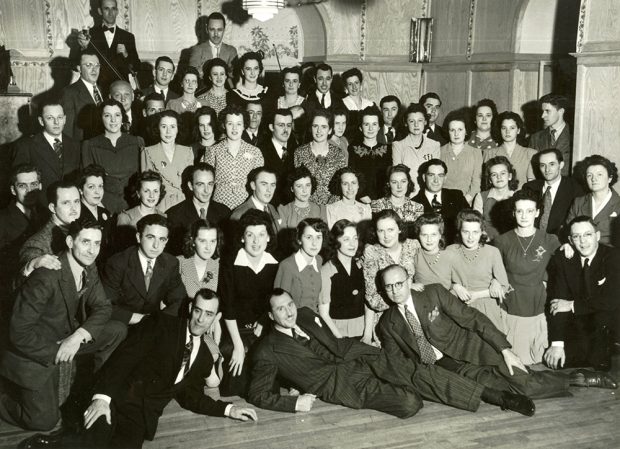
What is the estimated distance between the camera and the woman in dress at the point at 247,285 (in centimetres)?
421

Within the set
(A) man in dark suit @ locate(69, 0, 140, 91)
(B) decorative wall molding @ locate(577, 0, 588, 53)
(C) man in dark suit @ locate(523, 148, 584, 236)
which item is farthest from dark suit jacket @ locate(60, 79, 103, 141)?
(B) decorative wall molding @ locate(577, 0, 588, 53)

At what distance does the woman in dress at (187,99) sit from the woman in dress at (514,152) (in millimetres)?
2420

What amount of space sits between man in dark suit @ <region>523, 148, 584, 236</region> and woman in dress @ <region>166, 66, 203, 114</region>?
276 cm

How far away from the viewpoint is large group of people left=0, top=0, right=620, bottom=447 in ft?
12.0

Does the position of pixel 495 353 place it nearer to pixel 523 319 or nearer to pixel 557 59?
pixel 523 319

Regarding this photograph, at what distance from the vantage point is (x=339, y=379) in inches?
152

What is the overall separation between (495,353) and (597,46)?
2.58 metres

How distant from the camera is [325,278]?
4.41m

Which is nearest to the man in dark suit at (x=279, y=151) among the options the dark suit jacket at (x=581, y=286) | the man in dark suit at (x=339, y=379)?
the man in dark suit at (x=339, y=379)

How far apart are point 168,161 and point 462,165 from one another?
7.36 feet

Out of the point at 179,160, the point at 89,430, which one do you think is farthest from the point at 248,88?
the point at 89,430

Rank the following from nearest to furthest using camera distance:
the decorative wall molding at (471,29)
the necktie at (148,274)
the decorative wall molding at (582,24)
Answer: the necktie at (148,274)
the decorative wall molding at (582,24)
the decorative wall molding at (471,29)

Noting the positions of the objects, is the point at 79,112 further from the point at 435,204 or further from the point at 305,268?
the point at 435,204

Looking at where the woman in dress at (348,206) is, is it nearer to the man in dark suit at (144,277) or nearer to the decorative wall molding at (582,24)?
the man in dark suit at (144,277)
